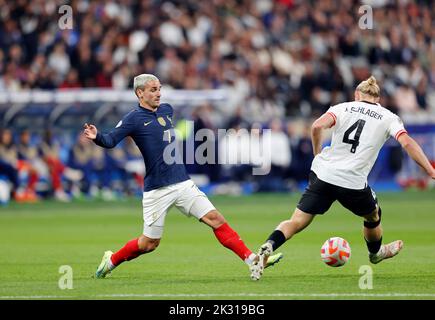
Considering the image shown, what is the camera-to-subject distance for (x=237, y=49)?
34.0m

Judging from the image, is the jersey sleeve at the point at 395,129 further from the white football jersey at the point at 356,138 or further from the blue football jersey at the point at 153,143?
the blue football jersey at the point at 153,143

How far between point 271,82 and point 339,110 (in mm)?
21216

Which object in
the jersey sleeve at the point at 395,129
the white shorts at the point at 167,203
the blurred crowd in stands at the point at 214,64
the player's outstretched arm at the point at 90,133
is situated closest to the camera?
the player's outstretched arm at the point at 90,133

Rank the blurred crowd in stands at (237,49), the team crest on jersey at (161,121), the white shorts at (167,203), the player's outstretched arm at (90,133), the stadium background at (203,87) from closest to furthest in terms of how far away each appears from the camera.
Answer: the player's outstretched arm at (90,133) → the white shorts at (167,203) → the team crest on jersey at (161,121) → the stadium background at (203,87) → the blurred crowd in stands at (237,49)

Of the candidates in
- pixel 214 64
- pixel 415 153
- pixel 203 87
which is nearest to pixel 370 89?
pixel 415 153

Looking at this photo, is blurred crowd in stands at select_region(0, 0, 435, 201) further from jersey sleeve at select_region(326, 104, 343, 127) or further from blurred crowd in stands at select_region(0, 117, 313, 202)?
jersey sleeve at select_region(326, 104, 343, 127)

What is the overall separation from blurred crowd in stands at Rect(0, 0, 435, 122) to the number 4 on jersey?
1866 cm

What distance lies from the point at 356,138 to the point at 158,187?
2427 millimetres

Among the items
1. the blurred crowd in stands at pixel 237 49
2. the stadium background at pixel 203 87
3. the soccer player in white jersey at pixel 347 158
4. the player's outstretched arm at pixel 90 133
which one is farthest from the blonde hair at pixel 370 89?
the blurred crowd in stands at pixel 237 49

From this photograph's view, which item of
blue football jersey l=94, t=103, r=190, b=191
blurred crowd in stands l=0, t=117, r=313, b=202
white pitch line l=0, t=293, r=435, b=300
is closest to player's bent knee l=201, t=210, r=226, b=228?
blue football jersey l=94, t=103, r=190, b=191

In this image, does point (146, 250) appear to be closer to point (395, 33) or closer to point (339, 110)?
point (339, 110)

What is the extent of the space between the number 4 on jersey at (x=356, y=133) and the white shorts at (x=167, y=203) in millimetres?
1830

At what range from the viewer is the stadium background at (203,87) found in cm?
2780
